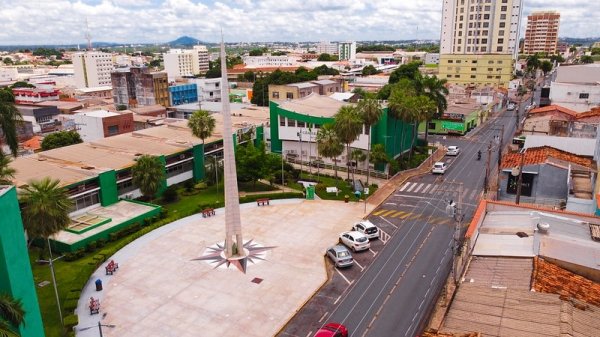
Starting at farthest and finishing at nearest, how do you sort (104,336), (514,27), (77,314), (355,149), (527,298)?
1. (514,27)
2. (355,149)
3. (77,314)
4. (104,336)
5. (527,298)

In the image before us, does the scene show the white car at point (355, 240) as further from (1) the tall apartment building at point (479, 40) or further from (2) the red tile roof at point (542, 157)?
(1) the tall apartment building at point (479, 40)

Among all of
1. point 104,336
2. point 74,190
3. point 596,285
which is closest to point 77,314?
point 104,336

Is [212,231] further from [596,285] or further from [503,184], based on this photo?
[596,285]

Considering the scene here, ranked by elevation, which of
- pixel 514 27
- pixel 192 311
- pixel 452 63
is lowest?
pixel 192 311

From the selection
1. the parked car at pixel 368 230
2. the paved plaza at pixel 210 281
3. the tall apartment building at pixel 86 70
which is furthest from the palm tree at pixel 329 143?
the tall apartment building at pixel 86 70

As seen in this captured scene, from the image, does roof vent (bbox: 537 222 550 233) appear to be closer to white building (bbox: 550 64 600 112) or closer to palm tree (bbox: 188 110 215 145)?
palm tree (bbox: 188 110 215 145)

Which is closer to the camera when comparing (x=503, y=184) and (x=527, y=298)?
(x=527, y=298)

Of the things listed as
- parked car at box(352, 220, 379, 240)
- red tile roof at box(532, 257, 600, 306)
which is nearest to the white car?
parked car at box(352, 220, 379, 240)
